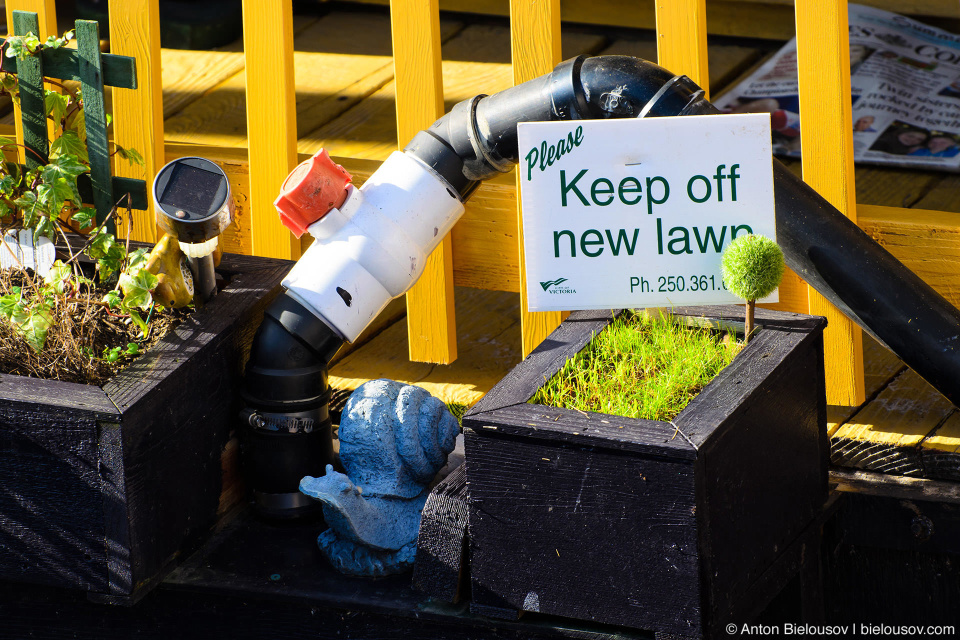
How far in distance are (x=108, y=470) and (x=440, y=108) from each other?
36.9 inches

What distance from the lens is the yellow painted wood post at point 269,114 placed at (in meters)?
2.15

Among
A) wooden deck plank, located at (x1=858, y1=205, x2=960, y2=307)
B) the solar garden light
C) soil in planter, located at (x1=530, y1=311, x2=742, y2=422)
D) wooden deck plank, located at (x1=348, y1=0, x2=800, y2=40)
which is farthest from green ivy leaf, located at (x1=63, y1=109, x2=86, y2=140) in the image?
wooden deck plank, located at (x1=348, y1=0, x2=800, y2=40)

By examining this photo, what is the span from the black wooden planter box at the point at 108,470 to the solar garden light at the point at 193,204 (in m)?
0.15

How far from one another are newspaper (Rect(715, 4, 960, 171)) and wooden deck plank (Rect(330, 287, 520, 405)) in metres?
0.87

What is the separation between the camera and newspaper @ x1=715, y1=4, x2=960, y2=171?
9.54 ft

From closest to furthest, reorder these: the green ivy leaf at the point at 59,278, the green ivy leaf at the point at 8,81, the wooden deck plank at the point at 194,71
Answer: the green ivy leaf at the point at 59,278 → the green ivy leaf at the point at 8,81 → the wooden deck plank at the point at 194,71

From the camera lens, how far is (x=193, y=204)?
174 cm

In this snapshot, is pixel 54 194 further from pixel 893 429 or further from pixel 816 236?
pixel 893 429

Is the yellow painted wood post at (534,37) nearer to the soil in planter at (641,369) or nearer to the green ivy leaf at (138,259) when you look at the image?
the soil in planter at (641,369)

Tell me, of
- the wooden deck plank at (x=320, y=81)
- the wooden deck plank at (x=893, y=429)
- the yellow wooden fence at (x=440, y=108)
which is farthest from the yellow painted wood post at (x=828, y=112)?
the wooden deck plank at (x=320, y=81)

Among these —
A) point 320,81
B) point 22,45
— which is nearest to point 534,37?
point 22,45

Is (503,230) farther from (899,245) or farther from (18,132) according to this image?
(18,132)

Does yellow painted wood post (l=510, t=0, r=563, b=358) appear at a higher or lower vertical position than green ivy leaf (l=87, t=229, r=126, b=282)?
higher

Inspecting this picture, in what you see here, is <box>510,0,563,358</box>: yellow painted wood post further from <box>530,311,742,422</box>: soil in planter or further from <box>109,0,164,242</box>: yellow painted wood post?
<box>109,0,164,242</box>: yellow painted wood post
